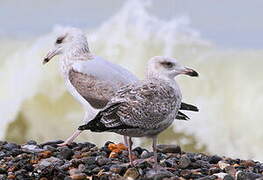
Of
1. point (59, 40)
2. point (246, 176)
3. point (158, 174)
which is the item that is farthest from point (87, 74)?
point (246, 176)

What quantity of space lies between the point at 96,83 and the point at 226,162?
145cm

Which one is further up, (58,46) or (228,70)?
(228,70)

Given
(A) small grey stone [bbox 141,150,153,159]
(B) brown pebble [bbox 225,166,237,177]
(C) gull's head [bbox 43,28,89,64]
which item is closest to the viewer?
(B) brown pebble [bbox 225,166,237,177]

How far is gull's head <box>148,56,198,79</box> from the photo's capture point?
7469 millimetres

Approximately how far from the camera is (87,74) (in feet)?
27.8

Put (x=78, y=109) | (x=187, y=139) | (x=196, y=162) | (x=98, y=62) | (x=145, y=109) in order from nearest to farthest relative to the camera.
Answer: (x=145, y=109) → (x=196, y=162) → (x=98, y=62) → (x=187, y=139) → (x=78, y=109)

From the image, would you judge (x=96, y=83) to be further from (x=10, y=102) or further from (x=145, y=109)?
(x=10, y=102)

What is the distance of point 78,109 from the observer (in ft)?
55.2

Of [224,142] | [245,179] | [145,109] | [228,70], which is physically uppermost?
[228,70]

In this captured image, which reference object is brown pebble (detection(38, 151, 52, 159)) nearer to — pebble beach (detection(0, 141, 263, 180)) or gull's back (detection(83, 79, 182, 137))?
pebble beach (detection(0, 141, 263, 180))

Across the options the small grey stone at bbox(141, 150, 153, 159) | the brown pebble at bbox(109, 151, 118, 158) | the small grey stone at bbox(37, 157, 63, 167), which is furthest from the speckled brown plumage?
the small grey stone at bbox(37, 157, 63, 167)

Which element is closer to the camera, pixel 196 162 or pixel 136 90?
pixel 136 90

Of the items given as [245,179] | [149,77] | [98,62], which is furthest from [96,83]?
[245,179]

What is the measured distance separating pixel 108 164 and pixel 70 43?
1.70 meters
